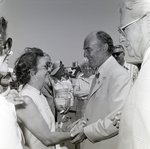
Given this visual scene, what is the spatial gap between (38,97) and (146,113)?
0.80 meters

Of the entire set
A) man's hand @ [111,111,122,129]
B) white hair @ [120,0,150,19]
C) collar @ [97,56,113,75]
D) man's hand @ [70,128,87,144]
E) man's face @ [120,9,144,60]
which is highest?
white hair @ [120,0,150,19]

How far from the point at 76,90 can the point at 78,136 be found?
0.33m

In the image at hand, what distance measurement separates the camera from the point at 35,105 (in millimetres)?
1273

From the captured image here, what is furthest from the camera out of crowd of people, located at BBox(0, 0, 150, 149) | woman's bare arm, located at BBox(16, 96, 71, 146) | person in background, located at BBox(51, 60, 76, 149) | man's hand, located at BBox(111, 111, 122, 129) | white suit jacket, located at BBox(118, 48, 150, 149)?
person in background, located at BBox(51, 60, 76, 149)

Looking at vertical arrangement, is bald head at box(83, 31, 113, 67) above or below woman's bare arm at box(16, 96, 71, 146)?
above

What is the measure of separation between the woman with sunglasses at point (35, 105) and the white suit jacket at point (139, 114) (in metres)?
0.57

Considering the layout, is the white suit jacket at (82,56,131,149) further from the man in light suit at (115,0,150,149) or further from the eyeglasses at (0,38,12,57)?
the eyeglasses at (0,38,12,57)

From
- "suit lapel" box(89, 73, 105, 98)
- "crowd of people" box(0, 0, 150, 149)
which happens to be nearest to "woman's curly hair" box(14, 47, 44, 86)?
"crowd of people" box(0, 0, 150, 149)

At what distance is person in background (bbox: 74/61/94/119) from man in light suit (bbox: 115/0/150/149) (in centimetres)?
53

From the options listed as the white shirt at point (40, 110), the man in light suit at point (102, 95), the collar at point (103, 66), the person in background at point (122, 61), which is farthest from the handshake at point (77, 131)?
the person in background at point (122, 61)

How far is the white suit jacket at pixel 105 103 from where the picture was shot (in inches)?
54.1

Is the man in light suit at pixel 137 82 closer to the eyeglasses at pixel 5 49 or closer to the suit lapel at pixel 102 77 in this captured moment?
the suit lapel at pixel 102 77

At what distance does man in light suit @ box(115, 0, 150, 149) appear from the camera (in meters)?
0.76

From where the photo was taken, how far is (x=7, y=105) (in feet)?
2.82
